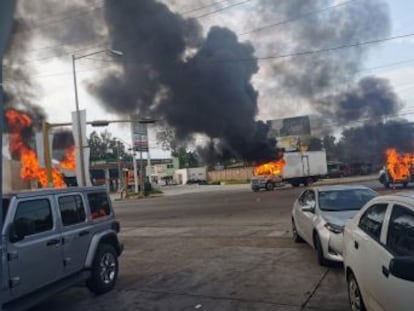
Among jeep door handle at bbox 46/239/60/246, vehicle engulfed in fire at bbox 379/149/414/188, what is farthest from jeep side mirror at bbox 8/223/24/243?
vehicle engulfed in fire at bbox 379/149/414/188

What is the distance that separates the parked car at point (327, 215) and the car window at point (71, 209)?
3.93m

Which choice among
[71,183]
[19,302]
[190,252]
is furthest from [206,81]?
[19,302]

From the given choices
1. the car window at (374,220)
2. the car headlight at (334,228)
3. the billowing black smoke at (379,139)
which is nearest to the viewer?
the car window at (374,220)

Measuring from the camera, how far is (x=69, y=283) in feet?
20.9

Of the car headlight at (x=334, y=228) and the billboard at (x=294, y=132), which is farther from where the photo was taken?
the billboard at (x=294, y=132)

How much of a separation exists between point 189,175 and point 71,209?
89116 millimetres

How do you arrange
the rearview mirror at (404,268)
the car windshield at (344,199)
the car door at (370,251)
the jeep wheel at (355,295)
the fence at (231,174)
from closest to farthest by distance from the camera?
the rearview mirror at (404,268) < the car door at (370,251) < the jeep wheel at (355,295) < the car windshield at (344,199) < the fence at (231,174)

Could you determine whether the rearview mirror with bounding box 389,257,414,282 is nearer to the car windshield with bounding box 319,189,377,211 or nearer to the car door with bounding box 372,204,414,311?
the car door with bounding box 372,204,414,311

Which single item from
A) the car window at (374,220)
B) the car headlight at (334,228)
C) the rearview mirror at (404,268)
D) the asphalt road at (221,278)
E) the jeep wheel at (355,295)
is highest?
the car window at (374,220)

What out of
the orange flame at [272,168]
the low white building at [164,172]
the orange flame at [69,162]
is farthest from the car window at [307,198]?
the low white building at [164,172]

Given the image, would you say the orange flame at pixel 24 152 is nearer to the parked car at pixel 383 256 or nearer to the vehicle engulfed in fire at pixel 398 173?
the vehicle engulfed in fire at pixel 398 173

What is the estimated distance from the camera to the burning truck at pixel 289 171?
4127 cm

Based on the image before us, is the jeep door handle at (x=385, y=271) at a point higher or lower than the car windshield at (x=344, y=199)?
lower

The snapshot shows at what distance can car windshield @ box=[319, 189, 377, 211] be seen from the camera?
29.3ft
